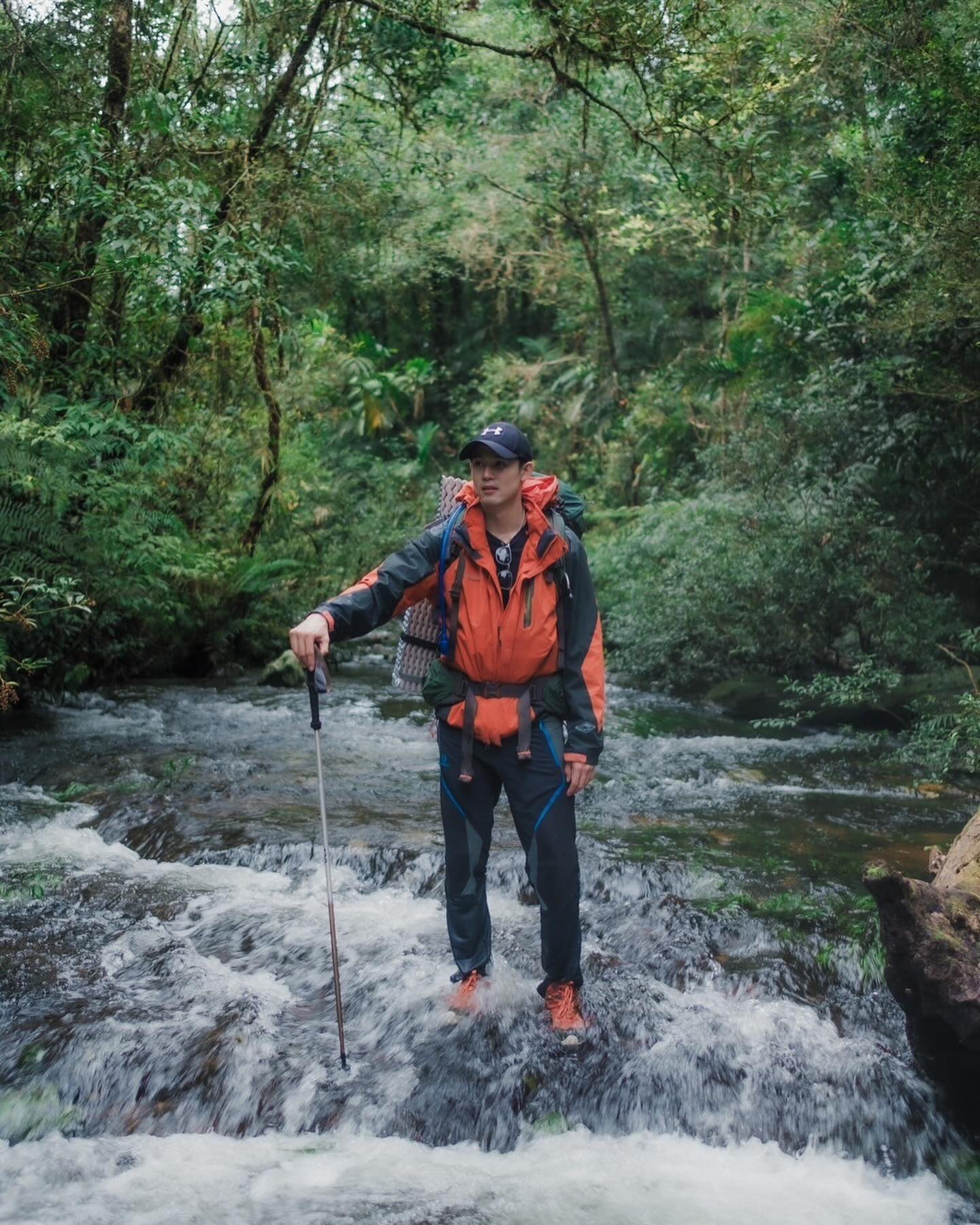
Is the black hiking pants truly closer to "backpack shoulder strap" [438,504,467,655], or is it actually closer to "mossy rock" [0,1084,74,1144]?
Answer: "backpack shoulder strap" [438,504,467,655]

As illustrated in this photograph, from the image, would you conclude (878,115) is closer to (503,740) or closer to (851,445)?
(851,445)

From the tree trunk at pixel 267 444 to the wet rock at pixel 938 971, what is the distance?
25.3ft

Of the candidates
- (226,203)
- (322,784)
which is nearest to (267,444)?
Result: (226,203)

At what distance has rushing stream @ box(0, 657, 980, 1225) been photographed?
12.0ft

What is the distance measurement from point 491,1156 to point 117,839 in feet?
12.0

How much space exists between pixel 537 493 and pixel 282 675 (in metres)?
9.38

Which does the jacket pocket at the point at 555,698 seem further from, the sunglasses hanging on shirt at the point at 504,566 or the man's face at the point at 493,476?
the man's face at the point at 493,476

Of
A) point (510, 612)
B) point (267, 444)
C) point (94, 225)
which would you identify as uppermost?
point (94, 225)

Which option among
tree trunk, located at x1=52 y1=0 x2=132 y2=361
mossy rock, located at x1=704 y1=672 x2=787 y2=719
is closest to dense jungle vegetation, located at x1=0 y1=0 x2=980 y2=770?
tree trunk, located at x1=52 y1=0 x2=132 y2=361

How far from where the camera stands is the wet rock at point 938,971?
12.0 feet

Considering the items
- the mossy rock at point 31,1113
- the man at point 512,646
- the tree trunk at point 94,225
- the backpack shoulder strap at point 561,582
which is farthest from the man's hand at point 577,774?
the tree trunk at point 94,225

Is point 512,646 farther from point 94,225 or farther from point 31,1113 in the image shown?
point 94,225

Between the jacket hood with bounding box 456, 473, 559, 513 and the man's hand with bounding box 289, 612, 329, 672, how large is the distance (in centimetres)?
69

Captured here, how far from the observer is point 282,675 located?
1306 cm
